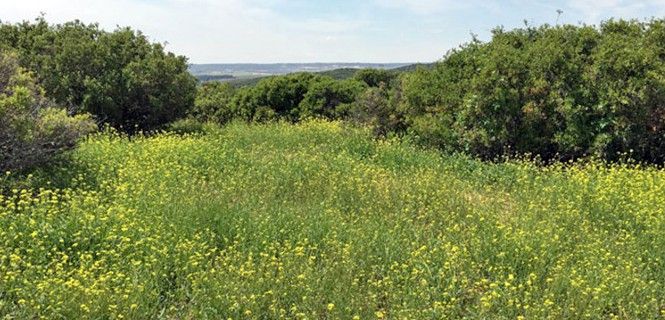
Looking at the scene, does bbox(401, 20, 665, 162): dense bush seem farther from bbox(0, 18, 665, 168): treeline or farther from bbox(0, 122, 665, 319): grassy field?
bbox(0, 122, 665, 319): grassy field

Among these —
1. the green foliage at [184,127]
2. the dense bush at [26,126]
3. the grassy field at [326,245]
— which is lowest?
the green foliage at [184,127]

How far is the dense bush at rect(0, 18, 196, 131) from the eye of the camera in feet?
43.1

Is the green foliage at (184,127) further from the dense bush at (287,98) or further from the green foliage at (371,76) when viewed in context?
the green foliage at (371,76)

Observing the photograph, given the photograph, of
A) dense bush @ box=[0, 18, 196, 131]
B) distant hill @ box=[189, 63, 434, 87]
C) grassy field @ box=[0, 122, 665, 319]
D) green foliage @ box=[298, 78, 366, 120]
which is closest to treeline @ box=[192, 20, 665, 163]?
grassy field @ box=[0, 122, 665, 319]

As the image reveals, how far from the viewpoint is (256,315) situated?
4.27 meters

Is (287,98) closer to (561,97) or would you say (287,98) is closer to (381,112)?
(381,112)

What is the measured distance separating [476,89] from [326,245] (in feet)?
20.9

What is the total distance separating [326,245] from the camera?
5.52m

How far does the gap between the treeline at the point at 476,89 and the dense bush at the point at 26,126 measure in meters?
0.03

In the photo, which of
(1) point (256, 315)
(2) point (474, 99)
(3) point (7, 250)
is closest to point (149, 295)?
(1) point (256, 315)

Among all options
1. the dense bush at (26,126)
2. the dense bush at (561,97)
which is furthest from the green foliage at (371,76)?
the dense bush at (26,126)

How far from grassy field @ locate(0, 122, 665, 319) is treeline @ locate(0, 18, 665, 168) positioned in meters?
1.57

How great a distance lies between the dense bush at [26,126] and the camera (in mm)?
7230

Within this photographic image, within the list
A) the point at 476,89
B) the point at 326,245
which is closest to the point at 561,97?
the point at 476,89
